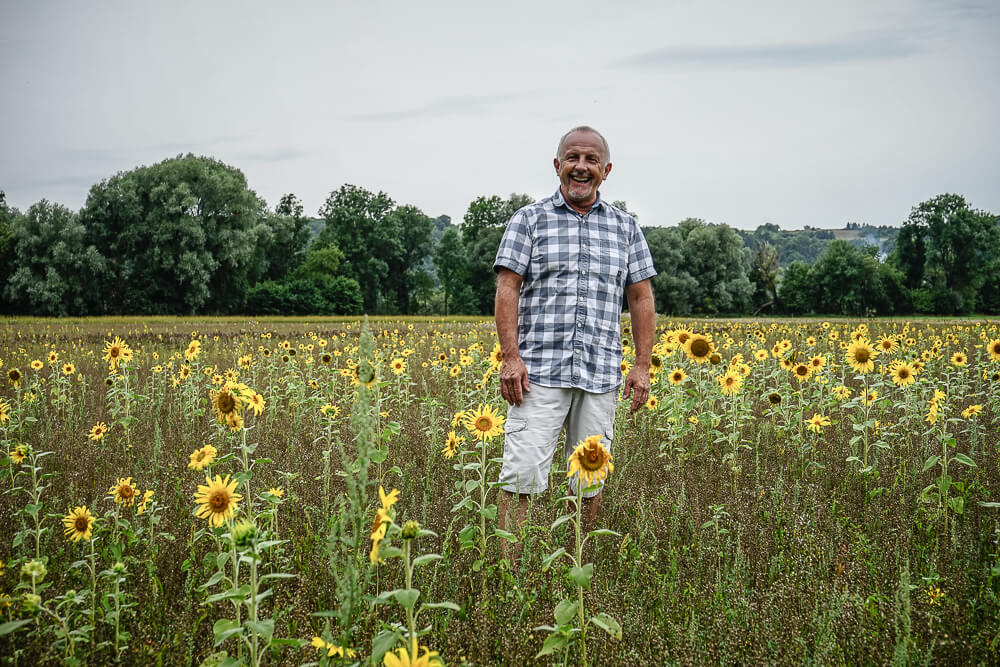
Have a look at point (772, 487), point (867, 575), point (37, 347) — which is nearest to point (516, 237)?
point (867, 575)

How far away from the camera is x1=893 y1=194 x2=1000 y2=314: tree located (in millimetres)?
52688

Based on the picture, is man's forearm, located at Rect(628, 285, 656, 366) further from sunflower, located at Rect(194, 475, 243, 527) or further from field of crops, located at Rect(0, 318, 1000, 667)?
sunflower, located at Rect(194, 475, 243, 527)

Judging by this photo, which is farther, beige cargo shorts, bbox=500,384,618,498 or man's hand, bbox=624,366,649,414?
man's hand, bbox=624,366,649,414

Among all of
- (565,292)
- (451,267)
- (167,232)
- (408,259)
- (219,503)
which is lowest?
(219,503)

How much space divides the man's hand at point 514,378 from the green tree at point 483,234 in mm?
55237

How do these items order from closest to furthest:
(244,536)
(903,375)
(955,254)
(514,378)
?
(244,536), (514,378), (903,375), (955,254)

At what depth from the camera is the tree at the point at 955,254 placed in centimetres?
5269

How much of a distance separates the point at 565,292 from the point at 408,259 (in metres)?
61.3

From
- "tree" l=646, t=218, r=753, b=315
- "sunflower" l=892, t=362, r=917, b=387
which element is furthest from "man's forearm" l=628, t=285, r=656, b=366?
"tree" l=646, t=218, r=753, b=315

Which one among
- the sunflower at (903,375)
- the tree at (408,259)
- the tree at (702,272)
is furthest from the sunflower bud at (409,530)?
the tree at (408,259)

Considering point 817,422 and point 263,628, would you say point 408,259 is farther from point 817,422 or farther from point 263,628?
point 263,628

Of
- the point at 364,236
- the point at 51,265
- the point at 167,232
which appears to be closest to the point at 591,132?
the point at 167,232

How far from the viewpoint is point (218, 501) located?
241cm

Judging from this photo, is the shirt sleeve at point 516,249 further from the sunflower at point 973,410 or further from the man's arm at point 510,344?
the sunflower at point 973,410
